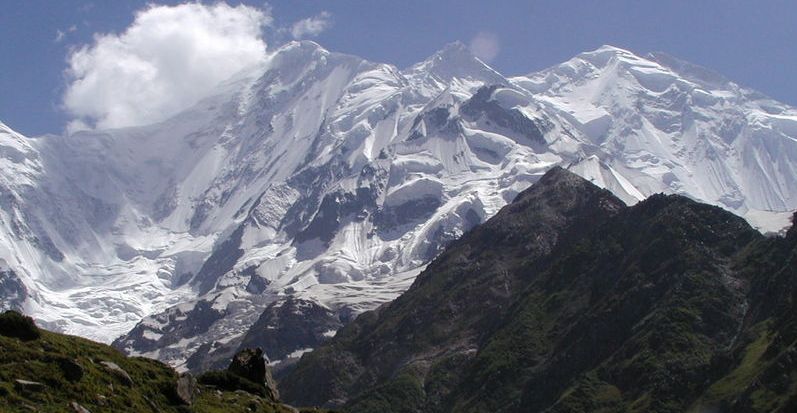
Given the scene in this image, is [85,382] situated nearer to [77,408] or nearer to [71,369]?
[71,369]

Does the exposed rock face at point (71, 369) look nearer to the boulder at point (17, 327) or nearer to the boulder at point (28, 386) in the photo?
the boulder at point (28, 386)

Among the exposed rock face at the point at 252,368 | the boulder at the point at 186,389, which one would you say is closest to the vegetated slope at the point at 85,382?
the boulder at the point at 186,389

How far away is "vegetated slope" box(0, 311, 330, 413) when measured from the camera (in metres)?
75.5

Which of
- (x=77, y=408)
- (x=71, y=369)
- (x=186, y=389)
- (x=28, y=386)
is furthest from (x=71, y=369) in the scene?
(x=186, y=389)

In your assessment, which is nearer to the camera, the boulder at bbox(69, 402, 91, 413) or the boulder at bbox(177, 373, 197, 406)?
the boulder at bbox(69, 402, 91, 413)

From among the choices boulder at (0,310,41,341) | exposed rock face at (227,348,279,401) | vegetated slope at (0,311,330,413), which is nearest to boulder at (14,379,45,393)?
vegetated slope at (0,311,330,413)

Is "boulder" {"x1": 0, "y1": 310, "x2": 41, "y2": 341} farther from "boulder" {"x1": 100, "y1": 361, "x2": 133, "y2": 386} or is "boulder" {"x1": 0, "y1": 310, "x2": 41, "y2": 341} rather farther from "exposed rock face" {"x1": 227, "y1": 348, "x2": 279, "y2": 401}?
"exposed rock face" {"x1": 227, "y1": 348, "x2": 279, "y2": 401}

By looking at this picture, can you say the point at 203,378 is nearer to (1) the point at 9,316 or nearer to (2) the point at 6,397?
(1) the point at 9,316

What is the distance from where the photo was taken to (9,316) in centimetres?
8625

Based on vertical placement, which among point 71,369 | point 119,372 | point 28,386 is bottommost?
point 28,386

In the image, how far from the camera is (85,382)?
264 ft

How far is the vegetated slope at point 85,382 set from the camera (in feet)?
248

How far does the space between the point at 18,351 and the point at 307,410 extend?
36280 millimetres

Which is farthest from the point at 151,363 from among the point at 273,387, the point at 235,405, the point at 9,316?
the point at 273,387
